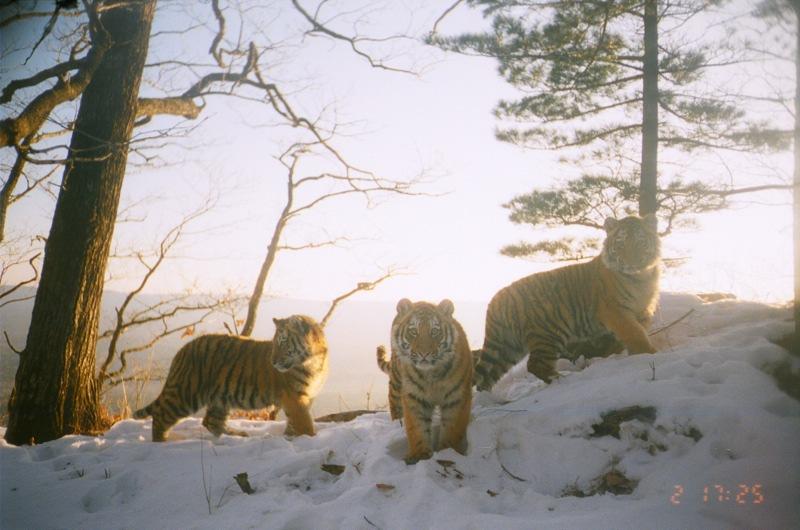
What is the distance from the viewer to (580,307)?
5117 millimetres

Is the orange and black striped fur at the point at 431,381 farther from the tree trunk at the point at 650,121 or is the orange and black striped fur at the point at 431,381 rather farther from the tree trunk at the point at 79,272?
the tree trunk at the point at 650,121

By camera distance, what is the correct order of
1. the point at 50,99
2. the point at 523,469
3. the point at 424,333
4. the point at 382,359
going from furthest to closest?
the point at 382,359 < the point at 50,99 < the point at 424,333 < the point at 523,469

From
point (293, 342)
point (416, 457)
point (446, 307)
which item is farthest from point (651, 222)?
point (293, 342)

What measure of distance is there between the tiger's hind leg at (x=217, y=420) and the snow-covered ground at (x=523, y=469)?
79cm

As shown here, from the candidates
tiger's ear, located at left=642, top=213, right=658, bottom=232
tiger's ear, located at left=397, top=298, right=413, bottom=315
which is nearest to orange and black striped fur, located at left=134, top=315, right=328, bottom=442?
tiger's ear, located at left=397, top=298, right=413, bottom=315

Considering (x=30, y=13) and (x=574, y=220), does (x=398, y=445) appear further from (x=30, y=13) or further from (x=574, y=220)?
(x=574, y=220)

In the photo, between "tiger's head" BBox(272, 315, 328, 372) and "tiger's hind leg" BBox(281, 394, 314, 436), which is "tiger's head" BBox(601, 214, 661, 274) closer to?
"tiger's head" BBox(272, 315, 328, 372)

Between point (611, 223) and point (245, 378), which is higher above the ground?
point (611, 223)

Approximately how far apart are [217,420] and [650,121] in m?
7.23

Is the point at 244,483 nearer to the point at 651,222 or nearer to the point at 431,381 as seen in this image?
the point at 431,381

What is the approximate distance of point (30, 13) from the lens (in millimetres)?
3945

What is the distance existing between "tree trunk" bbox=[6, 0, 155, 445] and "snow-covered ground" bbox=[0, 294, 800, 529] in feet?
1.81

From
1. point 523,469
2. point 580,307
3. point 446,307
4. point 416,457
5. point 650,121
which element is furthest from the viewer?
point 650,121

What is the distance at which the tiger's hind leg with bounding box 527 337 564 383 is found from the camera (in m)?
4.84
